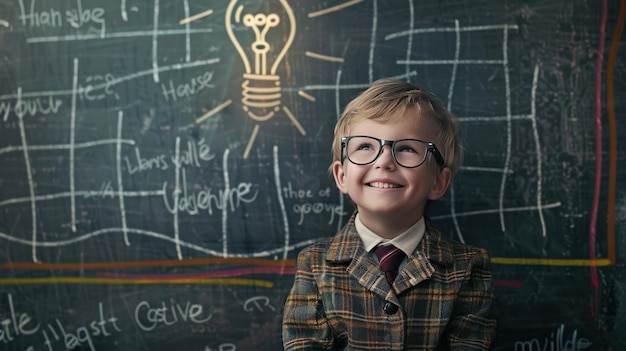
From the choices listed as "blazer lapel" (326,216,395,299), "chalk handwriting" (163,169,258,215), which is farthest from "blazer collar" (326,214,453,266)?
"chalk handwriting" (163,169,258,215)

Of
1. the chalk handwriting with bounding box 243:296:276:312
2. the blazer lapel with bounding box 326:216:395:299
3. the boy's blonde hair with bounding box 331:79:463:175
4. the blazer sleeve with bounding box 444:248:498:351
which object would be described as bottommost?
the chalk handwriting with bounding box 243:296:276:312

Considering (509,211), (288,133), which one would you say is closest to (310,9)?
(288,133)

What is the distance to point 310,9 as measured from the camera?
1860 mm

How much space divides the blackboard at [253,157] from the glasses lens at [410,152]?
516 millimetres

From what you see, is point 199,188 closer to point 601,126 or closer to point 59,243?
point 59,243

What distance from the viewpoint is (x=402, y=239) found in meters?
1.43

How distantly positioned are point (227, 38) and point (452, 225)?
0.90m

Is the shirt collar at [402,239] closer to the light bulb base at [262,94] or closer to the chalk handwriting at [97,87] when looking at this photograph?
the light bulb base at [262,94]

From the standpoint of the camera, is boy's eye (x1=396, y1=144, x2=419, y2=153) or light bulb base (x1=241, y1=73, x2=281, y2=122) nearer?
boy's eye (x1=396, y1=144, x2=419, y2=153)

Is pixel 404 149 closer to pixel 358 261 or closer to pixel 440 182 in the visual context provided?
pixel 440 182

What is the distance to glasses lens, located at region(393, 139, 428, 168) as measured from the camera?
4.46ft

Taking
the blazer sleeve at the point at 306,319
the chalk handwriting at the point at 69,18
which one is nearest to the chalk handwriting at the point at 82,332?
the blazer sleeve at the point at 306,319

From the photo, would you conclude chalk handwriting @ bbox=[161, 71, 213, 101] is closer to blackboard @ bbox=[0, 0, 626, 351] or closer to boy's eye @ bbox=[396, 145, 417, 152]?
blackboard @ bbox=[0, 0, 626, 351]

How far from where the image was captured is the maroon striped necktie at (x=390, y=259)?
1.41 meters
